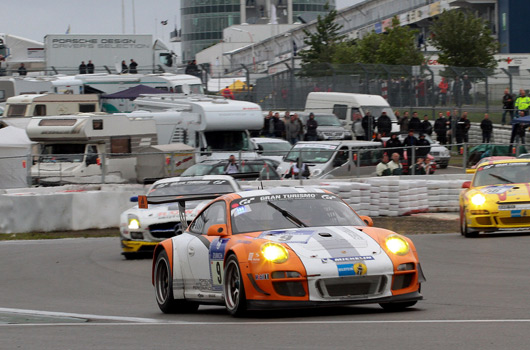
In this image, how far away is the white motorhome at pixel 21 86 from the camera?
132ft

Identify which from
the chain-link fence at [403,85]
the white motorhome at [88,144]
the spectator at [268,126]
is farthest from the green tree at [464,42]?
the white motorhome at [88,144]

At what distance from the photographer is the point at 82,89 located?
1586 inches

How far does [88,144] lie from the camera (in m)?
27.9

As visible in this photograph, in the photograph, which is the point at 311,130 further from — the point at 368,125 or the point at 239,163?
the point at 239,163

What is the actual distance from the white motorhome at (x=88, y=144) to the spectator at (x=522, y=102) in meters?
13.0

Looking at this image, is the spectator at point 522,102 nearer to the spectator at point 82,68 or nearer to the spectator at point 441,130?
the spectator at point 441,130

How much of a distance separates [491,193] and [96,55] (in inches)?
1285

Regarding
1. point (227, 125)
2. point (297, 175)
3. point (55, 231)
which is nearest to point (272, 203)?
point (55, 231)

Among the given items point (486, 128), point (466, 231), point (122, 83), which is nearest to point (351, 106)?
point (486, 128)

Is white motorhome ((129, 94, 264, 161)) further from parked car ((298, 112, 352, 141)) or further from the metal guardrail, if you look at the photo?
parked car ((298, 112, 352, 141))

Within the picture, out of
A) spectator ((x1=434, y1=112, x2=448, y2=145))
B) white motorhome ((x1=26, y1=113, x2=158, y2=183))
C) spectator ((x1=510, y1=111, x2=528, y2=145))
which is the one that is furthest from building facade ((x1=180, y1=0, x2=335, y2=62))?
white motorhome ((x1=26, y1=113, x2=158, y2=183))

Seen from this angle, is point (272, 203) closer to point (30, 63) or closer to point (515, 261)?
point (515, 261)

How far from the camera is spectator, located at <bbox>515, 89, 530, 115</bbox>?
33.7m

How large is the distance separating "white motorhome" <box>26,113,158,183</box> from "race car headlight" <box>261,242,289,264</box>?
54.9ft
